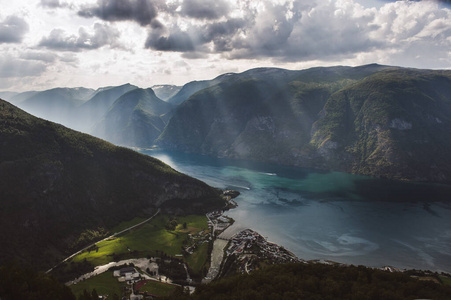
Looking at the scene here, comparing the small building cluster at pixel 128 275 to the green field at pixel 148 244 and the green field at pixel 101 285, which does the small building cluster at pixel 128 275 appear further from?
the green field at pixel 148 244

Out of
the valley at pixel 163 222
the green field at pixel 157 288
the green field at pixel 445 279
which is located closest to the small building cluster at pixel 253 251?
the valley at pixel 163 222

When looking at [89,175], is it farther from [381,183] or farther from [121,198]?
[381,183]

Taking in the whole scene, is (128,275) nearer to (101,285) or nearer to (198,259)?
(101,285)

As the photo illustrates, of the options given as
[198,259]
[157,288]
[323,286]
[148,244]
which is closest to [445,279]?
[323,286]

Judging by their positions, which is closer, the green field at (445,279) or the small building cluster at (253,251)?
the green field at (445,279)

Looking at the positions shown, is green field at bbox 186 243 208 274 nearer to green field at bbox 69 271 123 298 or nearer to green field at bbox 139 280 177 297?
green field at bbox 139 280 177 297

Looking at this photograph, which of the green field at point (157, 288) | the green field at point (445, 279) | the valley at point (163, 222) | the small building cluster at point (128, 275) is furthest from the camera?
the valley at point (163, 222)

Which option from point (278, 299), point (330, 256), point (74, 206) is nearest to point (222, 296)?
point (278, 299)
